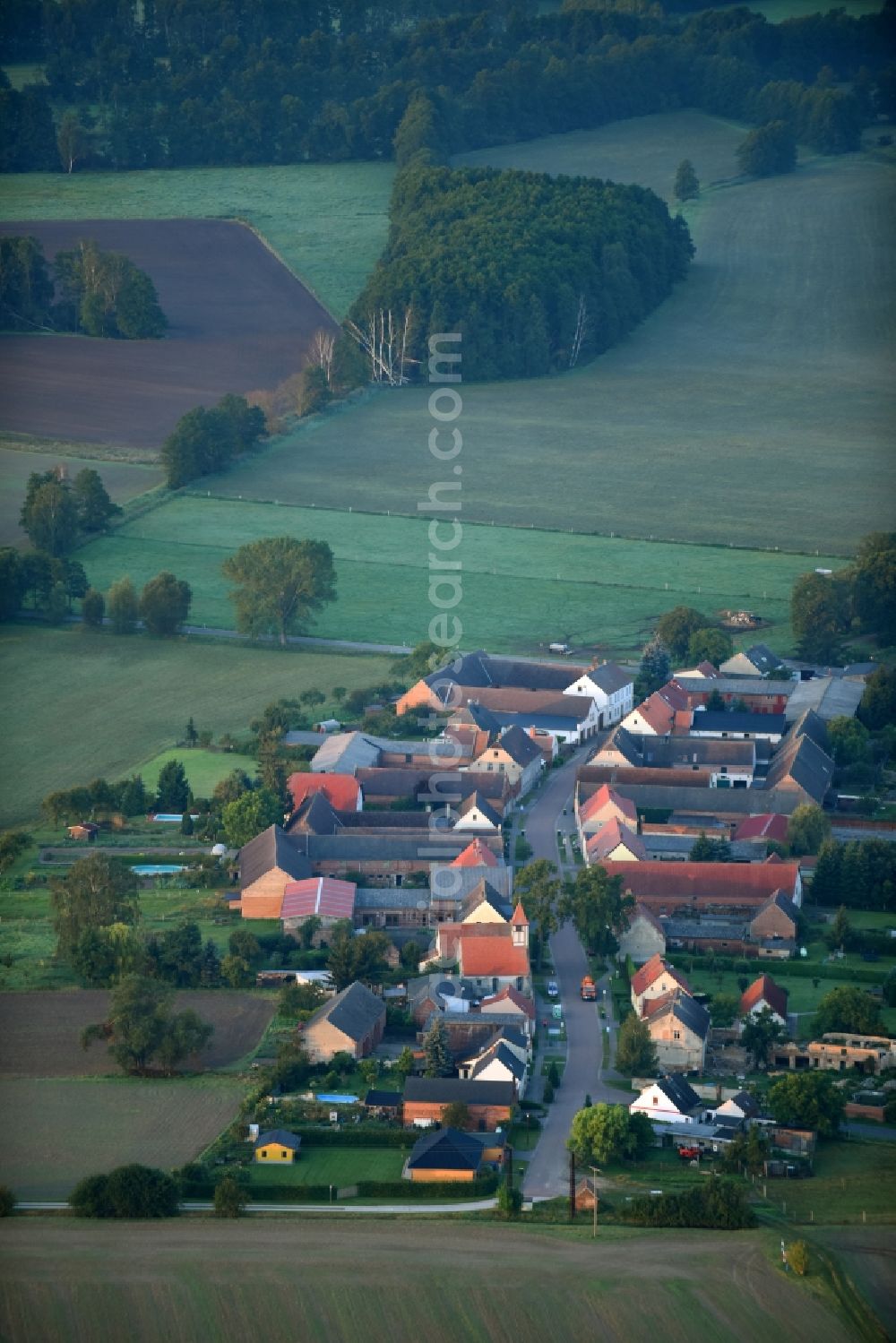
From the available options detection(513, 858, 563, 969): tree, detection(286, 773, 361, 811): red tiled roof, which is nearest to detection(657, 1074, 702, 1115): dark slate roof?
detection(513, 858, 563, 969): tree

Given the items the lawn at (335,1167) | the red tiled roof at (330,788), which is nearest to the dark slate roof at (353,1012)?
the lawn at (335,1167)

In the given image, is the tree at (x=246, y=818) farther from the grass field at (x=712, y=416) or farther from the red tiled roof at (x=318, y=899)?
the grass field at (x=712, y=416)

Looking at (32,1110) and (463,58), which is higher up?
(463,58)

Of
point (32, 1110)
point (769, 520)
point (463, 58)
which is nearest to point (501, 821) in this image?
point (32, 1110)

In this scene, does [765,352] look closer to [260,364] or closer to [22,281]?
[260,364]

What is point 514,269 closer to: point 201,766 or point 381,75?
point 381,75
